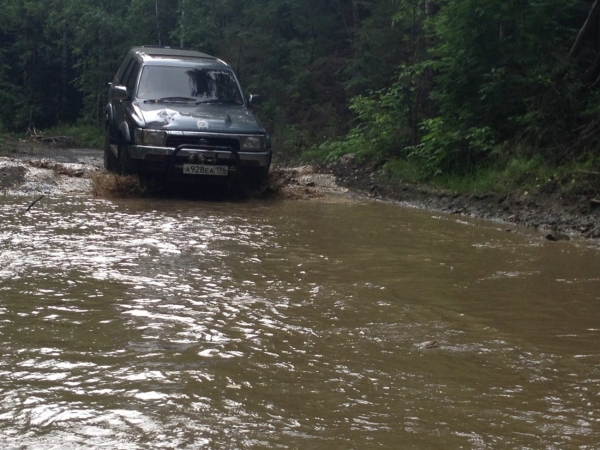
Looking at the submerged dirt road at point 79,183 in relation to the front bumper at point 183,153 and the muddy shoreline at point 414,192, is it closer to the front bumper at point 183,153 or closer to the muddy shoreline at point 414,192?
the muddy shoreline at point 414,192

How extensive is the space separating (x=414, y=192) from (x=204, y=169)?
3.17 m

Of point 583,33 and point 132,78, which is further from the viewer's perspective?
point 583,33

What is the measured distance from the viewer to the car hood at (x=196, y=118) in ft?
32.4

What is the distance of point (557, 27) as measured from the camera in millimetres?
12188

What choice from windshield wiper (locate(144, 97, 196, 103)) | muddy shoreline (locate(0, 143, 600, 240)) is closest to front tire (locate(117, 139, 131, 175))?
muddy shoreline (locate(0, 143, 600, 240))

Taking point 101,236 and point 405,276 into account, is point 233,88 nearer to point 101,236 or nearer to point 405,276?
point 101,236

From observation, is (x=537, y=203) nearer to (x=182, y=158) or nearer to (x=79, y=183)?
(x=182, y=158)

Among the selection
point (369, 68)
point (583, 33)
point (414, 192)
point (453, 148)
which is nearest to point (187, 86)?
point (414, 192)

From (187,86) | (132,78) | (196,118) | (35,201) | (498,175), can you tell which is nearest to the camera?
(35,201)

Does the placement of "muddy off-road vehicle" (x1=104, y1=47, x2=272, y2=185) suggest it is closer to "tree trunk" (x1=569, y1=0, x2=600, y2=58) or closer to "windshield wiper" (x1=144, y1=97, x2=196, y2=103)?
"windshield wiper" (x1=144, y1=97, x2=196, y2=103)

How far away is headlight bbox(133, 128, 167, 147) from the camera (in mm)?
9789

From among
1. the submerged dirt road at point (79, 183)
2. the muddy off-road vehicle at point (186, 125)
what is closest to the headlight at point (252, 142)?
the muddy off-road vehicle at point (186, 125)

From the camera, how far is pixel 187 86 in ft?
35.8

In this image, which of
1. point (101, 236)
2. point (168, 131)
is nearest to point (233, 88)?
point (168, 131)
